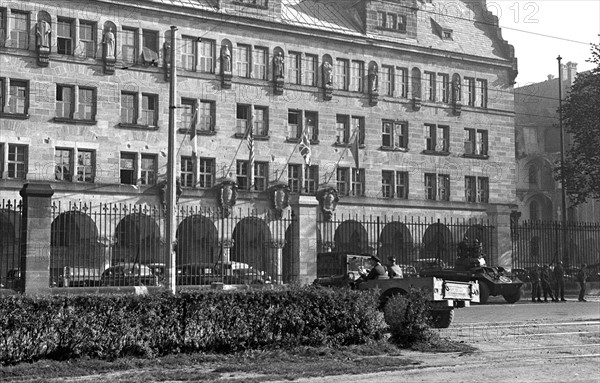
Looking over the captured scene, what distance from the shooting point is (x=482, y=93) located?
194 ft

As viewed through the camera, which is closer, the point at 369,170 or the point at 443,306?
the point at 443,306

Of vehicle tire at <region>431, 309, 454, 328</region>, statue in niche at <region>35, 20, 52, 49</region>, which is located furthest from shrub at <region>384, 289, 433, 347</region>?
statue in niche at <region>35, 20, 52, 49</region>

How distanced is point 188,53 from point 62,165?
9070 mm

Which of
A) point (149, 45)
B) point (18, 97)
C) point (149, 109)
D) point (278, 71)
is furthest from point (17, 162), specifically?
point (278, 71)

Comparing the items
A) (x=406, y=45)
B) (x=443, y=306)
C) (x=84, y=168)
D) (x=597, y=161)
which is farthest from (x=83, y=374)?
(x=406, y=45)

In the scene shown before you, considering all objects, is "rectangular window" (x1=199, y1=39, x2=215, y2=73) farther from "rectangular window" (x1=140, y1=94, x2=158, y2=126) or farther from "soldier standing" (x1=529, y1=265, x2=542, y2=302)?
"soldier standing" (x1=529, y1=265, x2=542, y2=302)

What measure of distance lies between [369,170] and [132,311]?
1578 inches

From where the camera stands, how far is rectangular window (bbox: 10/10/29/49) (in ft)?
140

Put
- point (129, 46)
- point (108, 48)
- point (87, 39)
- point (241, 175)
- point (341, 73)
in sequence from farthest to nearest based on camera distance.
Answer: point (341, 73) → point (241, 175) → point (129, 46) → point (108, 48) → point (87, 39)

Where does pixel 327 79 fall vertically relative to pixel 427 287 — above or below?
above

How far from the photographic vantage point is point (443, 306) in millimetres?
21109

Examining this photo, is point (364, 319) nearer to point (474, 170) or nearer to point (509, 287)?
point (509, 287)

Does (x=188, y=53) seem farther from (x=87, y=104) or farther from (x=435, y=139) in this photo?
(x=435, y=139)

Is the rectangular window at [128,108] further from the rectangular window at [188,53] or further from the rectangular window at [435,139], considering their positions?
the rectangular window at [435,139]
